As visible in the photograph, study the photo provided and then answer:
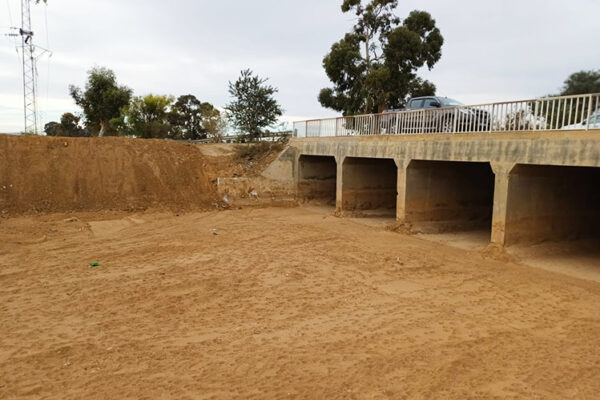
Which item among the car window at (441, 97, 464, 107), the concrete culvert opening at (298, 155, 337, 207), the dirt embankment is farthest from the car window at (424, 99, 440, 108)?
the dirt embankment

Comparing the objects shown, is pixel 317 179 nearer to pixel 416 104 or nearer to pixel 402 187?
pixel 416 104

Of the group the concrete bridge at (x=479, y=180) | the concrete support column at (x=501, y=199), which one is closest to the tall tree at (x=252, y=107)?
the concrete bridge at (x=479, y=180)

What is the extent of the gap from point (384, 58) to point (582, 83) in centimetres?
1922

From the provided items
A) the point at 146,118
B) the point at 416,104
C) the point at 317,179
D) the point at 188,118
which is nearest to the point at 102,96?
the point at 146,118

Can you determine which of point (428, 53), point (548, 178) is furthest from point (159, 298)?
point (428, 53)

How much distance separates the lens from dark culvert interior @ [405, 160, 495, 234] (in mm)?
15609

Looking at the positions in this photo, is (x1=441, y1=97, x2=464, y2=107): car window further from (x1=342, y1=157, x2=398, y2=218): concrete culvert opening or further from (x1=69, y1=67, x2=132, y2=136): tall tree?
(x1=69, y1=67, x2=132, y2=136): tall tree

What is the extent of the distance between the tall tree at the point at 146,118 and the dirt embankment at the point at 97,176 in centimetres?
1223

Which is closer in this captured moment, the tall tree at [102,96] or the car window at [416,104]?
the car window at [416,104]

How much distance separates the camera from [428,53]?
27.5m

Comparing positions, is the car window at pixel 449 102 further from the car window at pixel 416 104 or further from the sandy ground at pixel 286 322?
the sandy ground at pixel 286 322

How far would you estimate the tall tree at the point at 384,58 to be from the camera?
2684 centimetres

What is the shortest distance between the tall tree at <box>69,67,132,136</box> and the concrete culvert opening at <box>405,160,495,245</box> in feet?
86.8

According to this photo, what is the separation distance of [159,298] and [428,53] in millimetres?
24555
